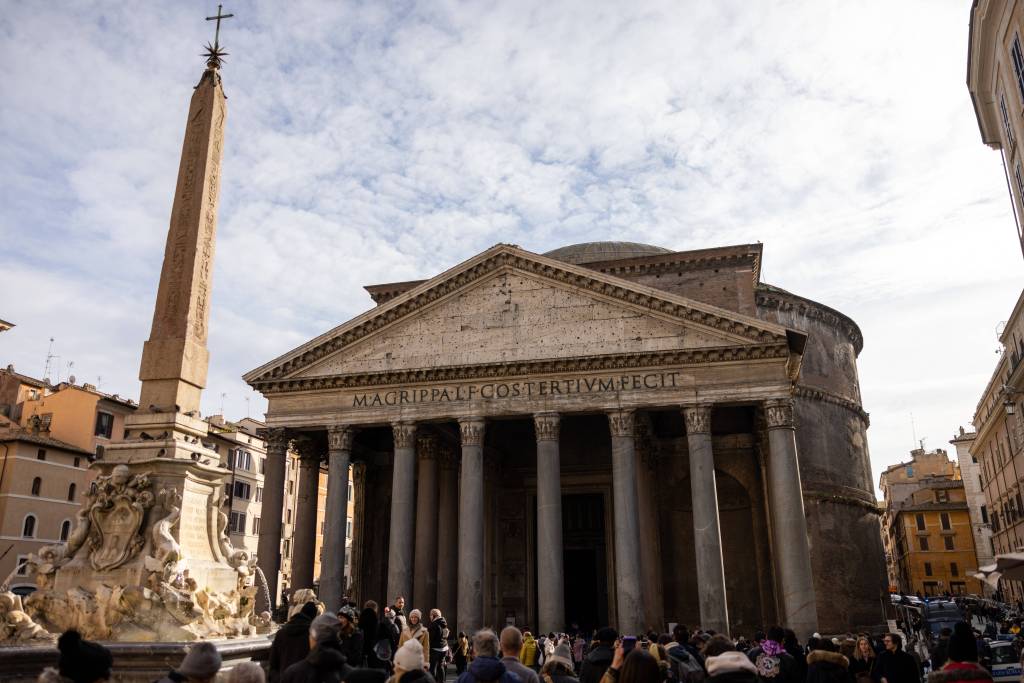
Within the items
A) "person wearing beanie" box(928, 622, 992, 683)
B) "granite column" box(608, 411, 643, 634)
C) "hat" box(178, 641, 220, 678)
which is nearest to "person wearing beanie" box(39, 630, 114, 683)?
"hat" box(178, 641, 220, 678)

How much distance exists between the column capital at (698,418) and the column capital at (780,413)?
1.42 meters

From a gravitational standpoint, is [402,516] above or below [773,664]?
above

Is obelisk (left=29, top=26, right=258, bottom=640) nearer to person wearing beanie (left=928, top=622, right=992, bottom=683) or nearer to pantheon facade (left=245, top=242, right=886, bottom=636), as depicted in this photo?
person wearing beanie (left=928, top=622, right=992, bottom=683)

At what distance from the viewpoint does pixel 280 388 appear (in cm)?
2206

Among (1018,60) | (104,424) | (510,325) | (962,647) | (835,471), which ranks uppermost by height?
(1018,60)

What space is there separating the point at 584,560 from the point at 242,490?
18.4 metres

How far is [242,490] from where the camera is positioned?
120 feet

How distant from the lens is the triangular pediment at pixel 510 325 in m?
19.9

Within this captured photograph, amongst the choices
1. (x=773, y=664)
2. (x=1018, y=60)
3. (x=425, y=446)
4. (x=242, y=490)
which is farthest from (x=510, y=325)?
(x=242, y=490)

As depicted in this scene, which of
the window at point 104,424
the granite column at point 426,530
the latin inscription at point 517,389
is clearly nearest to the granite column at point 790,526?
the latin inscription at point 517,389

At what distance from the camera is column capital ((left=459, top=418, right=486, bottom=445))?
802 inches

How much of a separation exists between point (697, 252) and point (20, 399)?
94.9 ft

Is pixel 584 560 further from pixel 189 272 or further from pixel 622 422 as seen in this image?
pixel 189 272

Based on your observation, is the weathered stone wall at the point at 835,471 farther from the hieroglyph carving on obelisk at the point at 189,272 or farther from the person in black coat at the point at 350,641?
the hieroglyph carving on obelisk at the point at 189,272
